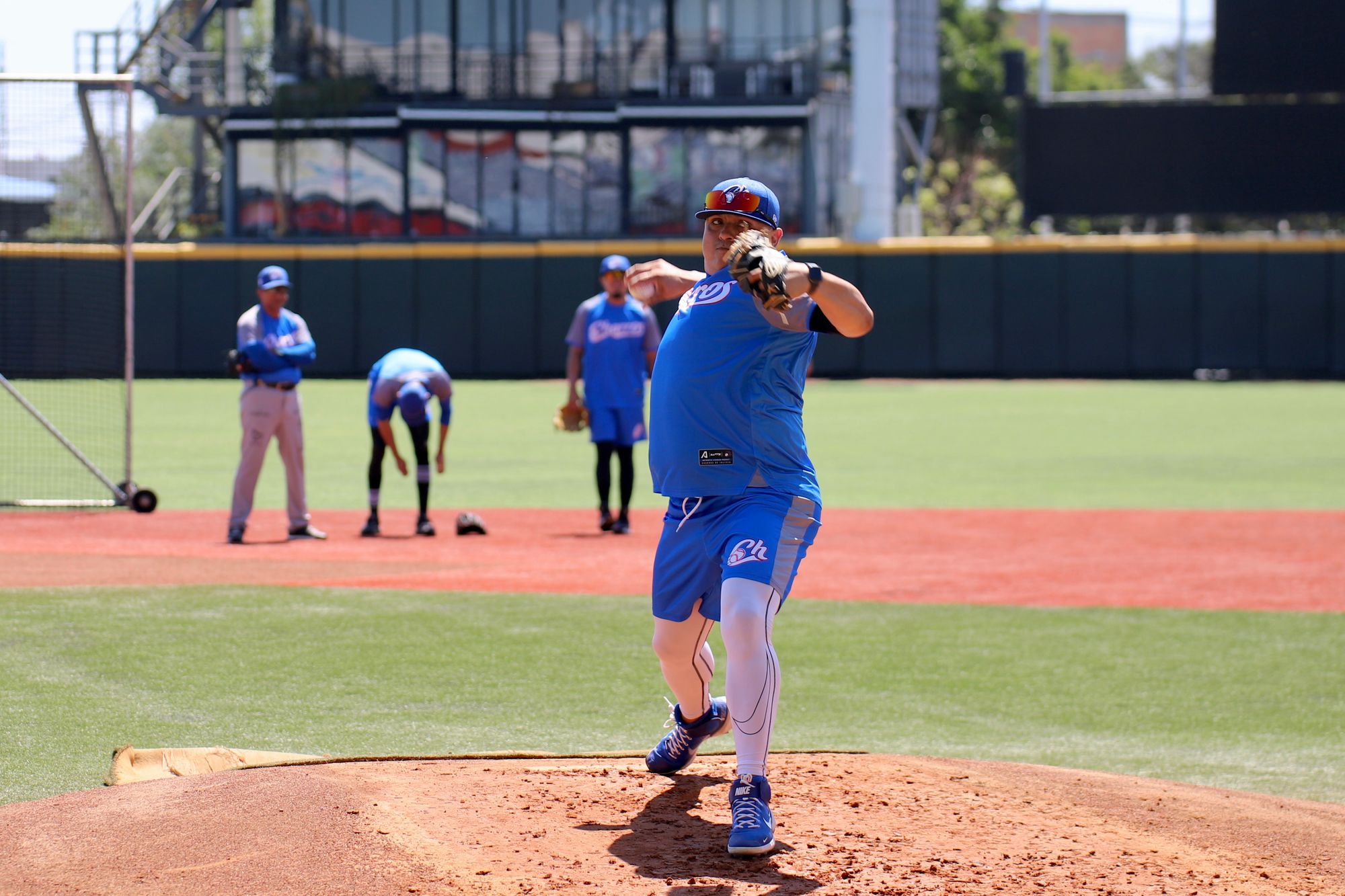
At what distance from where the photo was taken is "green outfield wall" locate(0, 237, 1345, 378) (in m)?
33.1

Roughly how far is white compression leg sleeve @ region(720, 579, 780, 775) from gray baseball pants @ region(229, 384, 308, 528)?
8084 mm

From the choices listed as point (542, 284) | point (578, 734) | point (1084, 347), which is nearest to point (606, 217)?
point (542, 284)

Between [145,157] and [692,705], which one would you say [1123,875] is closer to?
[692,705]

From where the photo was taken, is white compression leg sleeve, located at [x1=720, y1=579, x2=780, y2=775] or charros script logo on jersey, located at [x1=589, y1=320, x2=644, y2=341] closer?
white compression leg sleeve, located at [x1=720, y1=579, x2=780, y2=775]

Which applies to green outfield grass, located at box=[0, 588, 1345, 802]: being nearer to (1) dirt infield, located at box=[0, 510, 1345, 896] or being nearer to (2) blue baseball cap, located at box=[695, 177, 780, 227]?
(1) dirt infield, located at box=[0, 510, 1345, 896]

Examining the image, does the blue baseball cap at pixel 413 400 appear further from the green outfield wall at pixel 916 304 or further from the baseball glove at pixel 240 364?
the green outfield wall at pixel 916 304

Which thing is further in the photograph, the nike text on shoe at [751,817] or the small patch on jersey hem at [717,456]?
the small patch on jersey hem at [717,456]

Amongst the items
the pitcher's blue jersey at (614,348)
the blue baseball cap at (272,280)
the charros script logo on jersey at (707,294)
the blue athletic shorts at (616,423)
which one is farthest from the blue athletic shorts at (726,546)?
the blue athletic shorts at (616,423)

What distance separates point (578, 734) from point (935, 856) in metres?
2.62

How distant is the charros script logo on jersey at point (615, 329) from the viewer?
519 inches

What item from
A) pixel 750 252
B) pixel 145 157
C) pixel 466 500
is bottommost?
pixel 466 500

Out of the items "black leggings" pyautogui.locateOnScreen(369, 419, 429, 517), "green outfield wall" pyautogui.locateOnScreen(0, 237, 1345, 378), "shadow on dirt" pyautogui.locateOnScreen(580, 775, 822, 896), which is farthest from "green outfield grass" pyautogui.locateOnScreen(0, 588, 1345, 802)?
"green outfield wall" pyautogui.locateOnScreen(0, 237, 1345, 378)

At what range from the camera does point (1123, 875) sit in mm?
4562

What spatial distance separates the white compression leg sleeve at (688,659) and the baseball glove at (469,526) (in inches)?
315
